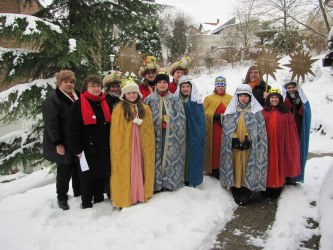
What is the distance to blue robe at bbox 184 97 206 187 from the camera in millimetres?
5012

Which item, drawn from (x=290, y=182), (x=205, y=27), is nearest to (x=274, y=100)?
(x=290, y=182)

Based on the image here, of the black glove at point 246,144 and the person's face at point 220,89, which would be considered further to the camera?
the person's face at point 220,89

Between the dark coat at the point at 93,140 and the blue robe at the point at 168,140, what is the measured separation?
732mm

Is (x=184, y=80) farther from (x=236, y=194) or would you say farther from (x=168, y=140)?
(x=236, y=194)

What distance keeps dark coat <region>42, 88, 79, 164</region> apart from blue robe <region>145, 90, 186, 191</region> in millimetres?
1200

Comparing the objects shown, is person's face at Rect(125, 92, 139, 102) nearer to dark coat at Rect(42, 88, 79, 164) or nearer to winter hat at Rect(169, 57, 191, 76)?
dark coat at Rect(42, 88, 79, 164)

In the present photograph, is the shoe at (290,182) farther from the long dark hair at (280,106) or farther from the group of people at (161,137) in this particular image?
the long dark hair at (280,106)

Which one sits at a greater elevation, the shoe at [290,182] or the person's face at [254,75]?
the person's face at [254,75]

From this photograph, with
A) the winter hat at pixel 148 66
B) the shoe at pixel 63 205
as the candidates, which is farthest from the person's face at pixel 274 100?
the shoe at pixel 63 205

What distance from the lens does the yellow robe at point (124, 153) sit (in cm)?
441

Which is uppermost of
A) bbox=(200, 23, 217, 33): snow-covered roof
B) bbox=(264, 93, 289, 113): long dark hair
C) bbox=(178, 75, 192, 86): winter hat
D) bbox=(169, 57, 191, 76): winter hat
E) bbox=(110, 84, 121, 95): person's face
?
bbox=(200, 23, 217, 33): snow-covered roof

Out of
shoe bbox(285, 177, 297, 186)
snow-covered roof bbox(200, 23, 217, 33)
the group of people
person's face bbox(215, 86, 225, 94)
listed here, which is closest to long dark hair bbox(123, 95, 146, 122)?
the group of people

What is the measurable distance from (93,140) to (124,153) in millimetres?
455

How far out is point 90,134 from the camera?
4.36 metres
